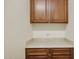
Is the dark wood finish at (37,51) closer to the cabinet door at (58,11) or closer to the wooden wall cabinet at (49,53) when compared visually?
the wooden wall cabinet at (49,53)

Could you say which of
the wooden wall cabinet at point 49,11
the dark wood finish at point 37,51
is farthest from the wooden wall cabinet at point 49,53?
the wooden wall cabinet at point 49,11

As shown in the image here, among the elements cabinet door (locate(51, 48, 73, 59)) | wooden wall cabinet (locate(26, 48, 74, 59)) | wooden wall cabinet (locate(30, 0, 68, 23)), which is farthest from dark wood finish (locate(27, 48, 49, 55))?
wooden wall cabinet (locate(30, 0, 68, 23))

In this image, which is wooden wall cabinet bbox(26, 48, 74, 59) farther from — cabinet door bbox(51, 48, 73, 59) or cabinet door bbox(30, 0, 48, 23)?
cabinet door bbox(30, 0, 48, 23)

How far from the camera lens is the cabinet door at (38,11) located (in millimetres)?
3527

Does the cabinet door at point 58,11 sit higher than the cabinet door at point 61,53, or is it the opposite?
the cabinet door at point 58,11

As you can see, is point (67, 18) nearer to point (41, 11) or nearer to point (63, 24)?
point (63, 24)

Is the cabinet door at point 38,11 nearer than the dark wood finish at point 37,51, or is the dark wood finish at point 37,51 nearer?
the dark wood finish at point 37,51

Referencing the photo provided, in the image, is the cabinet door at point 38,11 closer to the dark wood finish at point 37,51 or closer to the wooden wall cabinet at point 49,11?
the wooden wall cabinet at point 49,11

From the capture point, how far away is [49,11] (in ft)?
11.6

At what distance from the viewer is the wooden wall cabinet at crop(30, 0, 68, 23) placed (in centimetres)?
353

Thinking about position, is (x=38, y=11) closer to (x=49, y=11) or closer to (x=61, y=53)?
(x=49, y=11)

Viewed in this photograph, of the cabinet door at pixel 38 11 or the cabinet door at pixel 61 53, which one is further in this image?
the cabinet door at pixel 38 11

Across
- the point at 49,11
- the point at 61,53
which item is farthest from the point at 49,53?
the point at 49,11

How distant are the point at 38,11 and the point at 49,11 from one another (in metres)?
0.26
